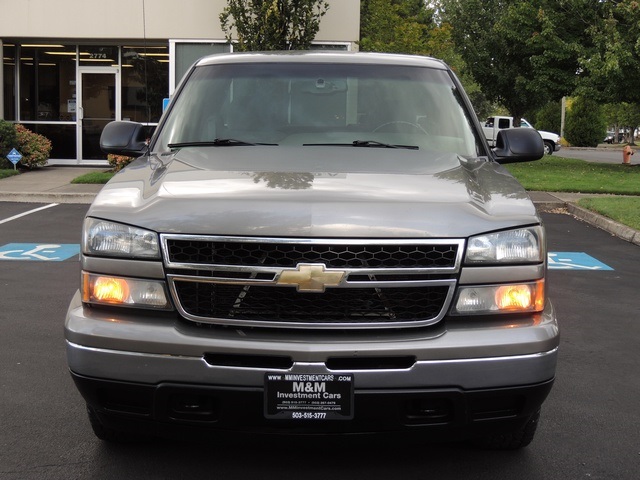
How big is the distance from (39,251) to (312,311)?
6.99 meters

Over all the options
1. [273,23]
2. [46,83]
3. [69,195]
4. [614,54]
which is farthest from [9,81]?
[614,54]

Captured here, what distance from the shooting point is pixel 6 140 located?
690 inches

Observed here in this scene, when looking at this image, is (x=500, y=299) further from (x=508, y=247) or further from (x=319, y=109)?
(x=319, y=109)

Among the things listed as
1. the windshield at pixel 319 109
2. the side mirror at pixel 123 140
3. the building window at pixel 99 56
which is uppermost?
the building window at pixel 99 56

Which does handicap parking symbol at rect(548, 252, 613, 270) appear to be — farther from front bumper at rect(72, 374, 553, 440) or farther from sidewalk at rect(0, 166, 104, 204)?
sidewalk at rect(0, 166, 104, 204)

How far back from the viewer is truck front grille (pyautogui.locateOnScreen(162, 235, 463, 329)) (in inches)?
115

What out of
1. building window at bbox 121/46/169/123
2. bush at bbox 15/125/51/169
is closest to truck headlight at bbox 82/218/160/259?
bush at bbox 15/125/51/169

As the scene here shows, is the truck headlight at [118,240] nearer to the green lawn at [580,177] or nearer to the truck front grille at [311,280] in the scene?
the truck front grille at [311,280]

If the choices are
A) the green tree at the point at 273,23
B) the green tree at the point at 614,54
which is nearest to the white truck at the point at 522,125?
the green tree at the point at 614,54

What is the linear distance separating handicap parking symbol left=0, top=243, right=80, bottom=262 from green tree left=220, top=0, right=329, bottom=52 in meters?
8.14

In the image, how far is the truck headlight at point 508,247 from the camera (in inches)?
118

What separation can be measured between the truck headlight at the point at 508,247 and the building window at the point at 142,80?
16979 mm

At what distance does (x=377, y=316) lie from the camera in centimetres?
300

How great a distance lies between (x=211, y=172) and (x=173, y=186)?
0.81 feet
